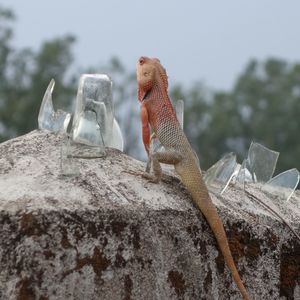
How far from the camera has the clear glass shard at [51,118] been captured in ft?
12.2

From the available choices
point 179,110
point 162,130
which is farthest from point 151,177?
point 179,110

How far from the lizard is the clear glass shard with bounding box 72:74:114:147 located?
230mm

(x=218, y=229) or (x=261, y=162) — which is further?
(x=261, y=162)

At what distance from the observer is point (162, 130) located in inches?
150

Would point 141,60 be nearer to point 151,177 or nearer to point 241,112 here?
point 151,177

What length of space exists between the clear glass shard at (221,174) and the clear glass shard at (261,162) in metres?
0.38

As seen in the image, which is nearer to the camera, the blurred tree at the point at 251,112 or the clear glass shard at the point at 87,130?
the clear glass shard at the point at 87,130

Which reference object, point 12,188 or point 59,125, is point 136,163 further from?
point 12,188

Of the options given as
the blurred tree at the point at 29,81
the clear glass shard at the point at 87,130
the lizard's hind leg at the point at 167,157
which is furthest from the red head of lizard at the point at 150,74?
the blurred tree at the point at 29,81

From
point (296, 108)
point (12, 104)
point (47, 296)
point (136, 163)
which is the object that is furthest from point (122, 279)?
point (296, 108)

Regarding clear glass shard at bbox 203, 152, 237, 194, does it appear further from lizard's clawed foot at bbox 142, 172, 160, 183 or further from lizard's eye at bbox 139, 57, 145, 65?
lizard's eye at bbox 139, 57, 145, 65

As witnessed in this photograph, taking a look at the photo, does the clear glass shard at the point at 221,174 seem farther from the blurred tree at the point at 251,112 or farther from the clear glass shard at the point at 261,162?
the blurred tree at the point at 251,112

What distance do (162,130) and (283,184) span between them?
0.71m

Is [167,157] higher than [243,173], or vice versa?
[167,157]
